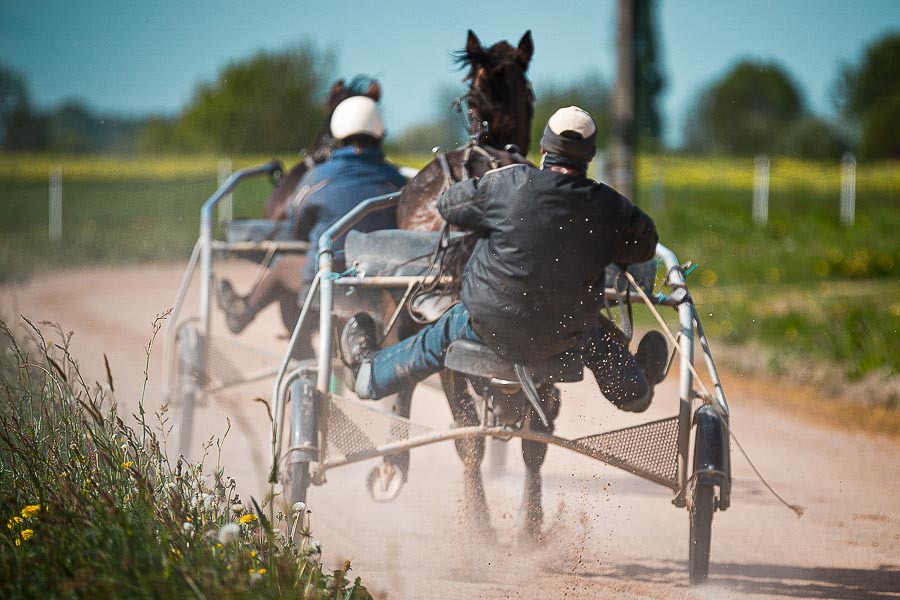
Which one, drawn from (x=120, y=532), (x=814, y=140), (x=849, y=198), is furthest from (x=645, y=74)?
(x=120, y=532)

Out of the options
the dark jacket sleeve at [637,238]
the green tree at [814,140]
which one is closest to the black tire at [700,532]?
the dark jacket sleeve at [637,238]

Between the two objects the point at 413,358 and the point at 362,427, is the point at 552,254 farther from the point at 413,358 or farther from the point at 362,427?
the point at 362,427

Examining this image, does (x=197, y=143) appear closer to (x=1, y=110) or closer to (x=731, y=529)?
(x=1, y=110)

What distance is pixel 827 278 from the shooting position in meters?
15.8

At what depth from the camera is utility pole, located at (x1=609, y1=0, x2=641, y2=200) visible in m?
11.7

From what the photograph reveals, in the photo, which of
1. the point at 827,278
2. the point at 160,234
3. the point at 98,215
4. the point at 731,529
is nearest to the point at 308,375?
the point at 731,529

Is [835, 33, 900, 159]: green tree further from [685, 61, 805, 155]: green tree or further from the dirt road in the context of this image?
the dirt road

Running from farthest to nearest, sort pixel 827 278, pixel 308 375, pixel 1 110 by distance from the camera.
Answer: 1. pixel 1 110
2. pixel 827 278
3. pixel 308 375

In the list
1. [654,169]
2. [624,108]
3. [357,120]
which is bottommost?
[357,120]

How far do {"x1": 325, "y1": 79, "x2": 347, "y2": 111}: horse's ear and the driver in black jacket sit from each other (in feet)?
8.44

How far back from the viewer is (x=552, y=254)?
13.4 ft

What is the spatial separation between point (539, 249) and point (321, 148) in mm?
2985

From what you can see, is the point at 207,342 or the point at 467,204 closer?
the point at 467,204

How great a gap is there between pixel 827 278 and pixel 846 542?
1127 centimetres
